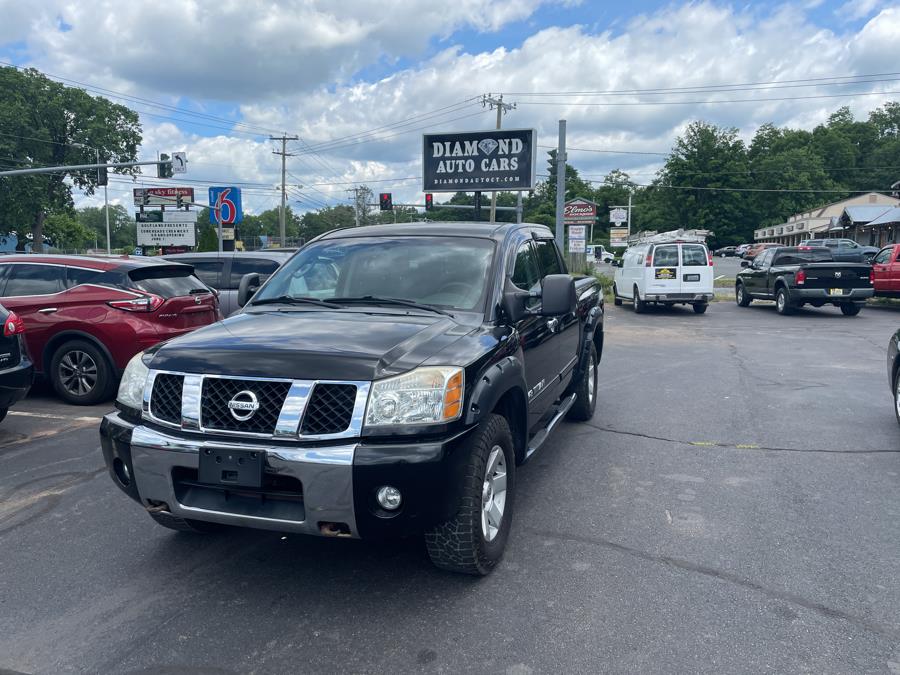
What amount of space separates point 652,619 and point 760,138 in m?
119

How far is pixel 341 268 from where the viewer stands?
4.78 metres

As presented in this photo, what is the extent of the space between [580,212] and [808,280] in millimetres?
12195

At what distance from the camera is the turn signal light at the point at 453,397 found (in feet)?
10.7

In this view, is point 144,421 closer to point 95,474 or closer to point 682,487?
point 95,474

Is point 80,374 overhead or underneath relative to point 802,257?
underneath

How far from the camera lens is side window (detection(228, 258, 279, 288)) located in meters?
11.5

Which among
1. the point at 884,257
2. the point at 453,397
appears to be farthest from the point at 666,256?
the point at 453,397

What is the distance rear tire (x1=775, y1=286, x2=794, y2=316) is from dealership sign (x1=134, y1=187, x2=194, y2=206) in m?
65.1

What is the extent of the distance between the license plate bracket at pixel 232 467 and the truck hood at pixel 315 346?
0.36m

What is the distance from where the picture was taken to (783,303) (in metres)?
18.4

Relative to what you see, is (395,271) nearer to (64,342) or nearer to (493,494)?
(493,494)

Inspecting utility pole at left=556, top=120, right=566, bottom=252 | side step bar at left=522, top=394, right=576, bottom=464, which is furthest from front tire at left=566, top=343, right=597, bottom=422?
utility pole at left=556, top=120, right=566, bottom=252

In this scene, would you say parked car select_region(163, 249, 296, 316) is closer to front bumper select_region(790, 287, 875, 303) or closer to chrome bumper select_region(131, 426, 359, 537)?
chrome bumper select_region(131, 426, 359, 537)

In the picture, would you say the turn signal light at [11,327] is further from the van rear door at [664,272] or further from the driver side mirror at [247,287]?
the van rear door at [664,272]
